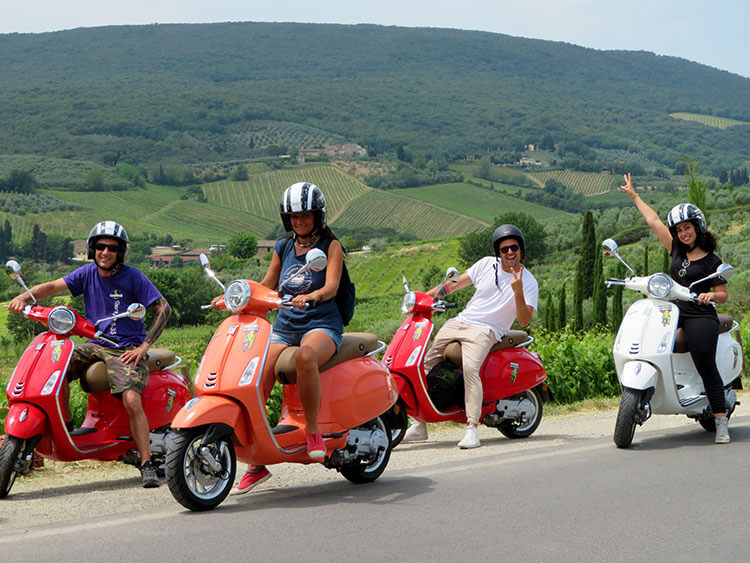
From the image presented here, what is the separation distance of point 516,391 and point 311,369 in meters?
3.35

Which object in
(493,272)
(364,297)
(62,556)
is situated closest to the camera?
(62,556)

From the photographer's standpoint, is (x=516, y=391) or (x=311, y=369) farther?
(x=516, y=391)

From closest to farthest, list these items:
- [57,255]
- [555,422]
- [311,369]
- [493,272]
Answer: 1. [311,369]
2. [493,272]
3. [555,422]
4. [57,255]

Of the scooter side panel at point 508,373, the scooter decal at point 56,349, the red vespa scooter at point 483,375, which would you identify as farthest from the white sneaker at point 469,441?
the scooter decal at point 56,349

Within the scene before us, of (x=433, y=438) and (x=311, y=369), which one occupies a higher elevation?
(x=311, y=369)

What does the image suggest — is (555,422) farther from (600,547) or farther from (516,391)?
(600,547)

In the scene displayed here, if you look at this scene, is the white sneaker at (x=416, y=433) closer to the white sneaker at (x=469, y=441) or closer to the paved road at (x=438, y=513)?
the white sneaker at (x=469, y=441)

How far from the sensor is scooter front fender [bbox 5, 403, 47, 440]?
6.59 metres

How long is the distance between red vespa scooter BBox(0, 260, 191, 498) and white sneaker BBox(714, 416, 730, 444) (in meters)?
4.28

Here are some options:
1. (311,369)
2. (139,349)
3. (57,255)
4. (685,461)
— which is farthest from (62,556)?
(57,255)

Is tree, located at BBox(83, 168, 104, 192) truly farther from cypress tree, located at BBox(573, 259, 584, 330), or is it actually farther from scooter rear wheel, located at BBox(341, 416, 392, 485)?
scooter rear wheel, located at BBox(341, 416, 392, 485)

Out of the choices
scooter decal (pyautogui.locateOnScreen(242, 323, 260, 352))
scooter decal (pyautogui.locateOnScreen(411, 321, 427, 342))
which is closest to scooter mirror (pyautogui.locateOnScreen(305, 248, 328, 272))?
scooter decal (pyautogui.locateOnScreen(242, 323, 260, 352))

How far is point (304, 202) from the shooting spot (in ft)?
21.8

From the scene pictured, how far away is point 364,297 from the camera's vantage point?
98875mm
